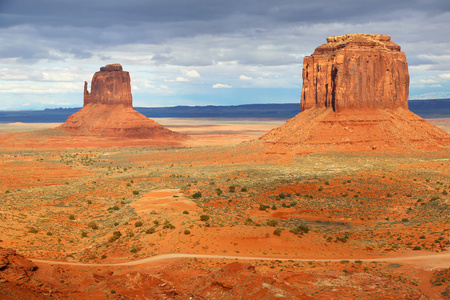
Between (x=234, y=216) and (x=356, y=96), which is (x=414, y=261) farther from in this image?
(x=356, y=96)

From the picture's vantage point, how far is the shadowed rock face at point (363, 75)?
255 ft

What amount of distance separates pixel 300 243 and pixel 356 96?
4980 centimetres

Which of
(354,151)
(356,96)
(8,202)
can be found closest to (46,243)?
(8,202)

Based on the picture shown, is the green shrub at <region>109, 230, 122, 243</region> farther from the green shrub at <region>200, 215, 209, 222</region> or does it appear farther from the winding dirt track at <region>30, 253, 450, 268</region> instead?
the green shrub at <region>200, 215, 209, 222</region>

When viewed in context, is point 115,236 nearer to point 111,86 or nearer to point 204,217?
point 204,217

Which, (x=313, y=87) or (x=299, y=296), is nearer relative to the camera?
(x=299, y=296)

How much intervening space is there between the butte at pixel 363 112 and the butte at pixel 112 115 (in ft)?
192

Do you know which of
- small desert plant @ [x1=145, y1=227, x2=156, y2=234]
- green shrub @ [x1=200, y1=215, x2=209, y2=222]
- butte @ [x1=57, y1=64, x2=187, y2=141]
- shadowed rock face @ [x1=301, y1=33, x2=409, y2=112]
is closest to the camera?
small desert plant @ [x1=145, y1=227, x2=156, y2=234]

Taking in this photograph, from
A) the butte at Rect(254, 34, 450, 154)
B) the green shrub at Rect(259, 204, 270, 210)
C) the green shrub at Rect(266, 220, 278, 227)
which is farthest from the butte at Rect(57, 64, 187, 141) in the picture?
the green shrub at Rect(266, 220, 278, 227)

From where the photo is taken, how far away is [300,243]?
33812 millimetres

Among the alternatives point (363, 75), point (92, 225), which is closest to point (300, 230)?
point (92, 225)

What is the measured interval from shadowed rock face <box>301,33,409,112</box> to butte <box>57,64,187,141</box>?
2478 inches

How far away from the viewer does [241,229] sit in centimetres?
3562

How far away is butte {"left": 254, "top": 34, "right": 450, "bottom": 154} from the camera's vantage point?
248 ft
